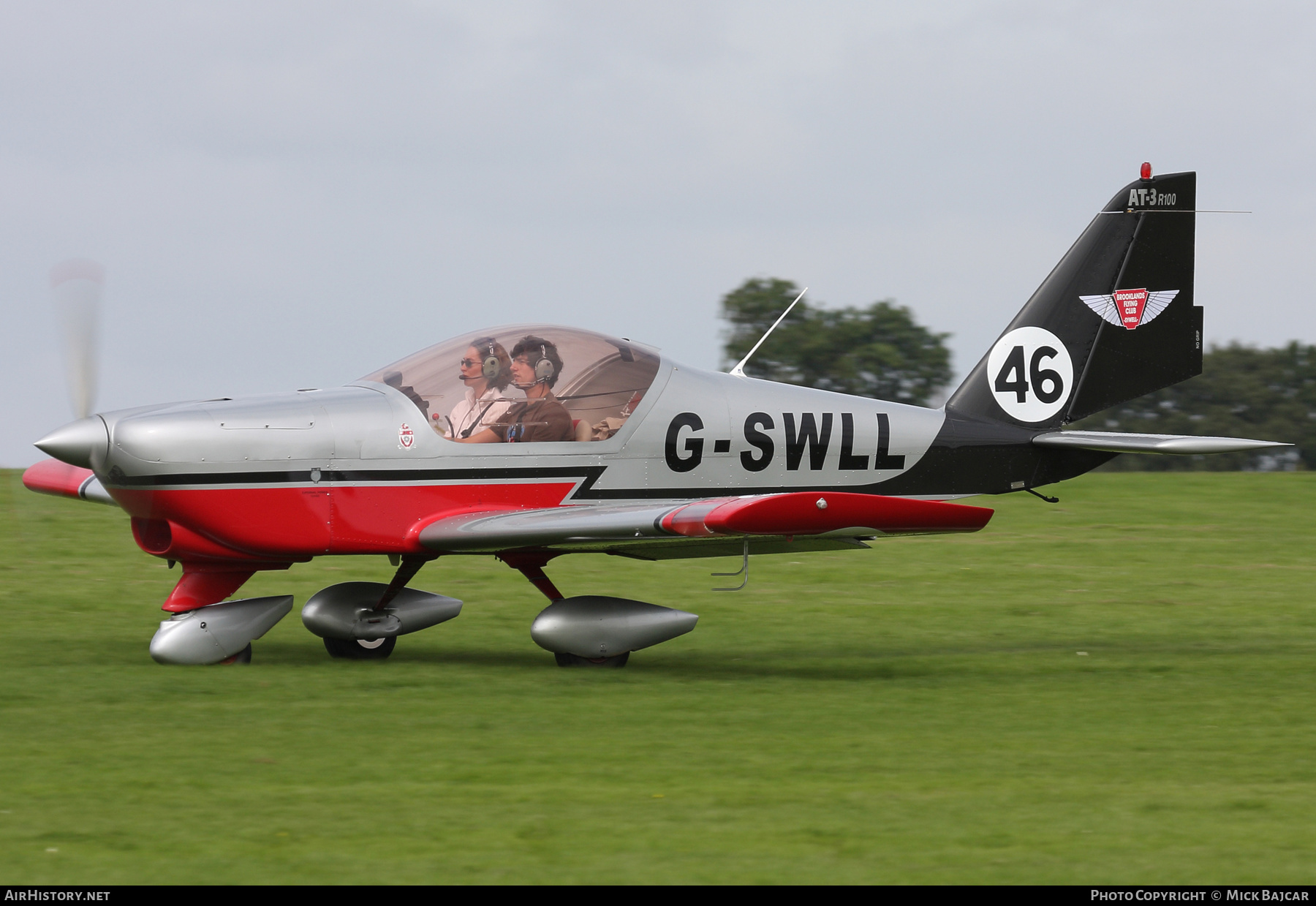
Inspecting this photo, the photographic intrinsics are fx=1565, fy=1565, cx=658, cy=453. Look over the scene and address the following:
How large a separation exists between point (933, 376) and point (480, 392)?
31991 millimetres

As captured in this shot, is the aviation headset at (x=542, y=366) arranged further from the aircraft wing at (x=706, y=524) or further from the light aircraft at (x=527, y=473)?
the aircraft wing at (x=706, y=524)

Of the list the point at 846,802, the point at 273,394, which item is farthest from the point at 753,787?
the point at 273,394

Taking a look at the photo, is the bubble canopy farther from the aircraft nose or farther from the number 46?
the number 46

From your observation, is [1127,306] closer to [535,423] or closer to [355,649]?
[535,423]

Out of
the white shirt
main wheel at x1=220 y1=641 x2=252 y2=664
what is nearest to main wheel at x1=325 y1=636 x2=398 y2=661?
main wheel at x1=220 y1=641 x2=252 y2=664

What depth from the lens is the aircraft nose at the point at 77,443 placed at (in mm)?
8906

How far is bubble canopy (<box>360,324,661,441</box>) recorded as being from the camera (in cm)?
984

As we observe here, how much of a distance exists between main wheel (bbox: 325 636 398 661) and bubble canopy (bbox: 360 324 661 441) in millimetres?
1573

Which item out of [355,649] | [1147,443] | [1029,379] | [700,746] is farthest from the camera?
[1029,379]

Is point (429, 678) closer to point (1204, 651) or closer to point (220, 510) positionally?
point (220, 510)

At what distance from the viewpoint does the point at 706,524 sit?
8648 millimetres

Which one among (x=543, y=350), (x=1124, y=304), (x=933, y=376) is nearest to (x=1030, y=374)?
(x=1124, y=304)

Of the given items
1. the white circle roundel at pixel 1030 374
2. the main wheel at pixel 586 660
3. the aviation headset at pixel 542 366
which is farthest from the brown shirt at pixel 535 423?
the white circle roundel at pixel 1030 374

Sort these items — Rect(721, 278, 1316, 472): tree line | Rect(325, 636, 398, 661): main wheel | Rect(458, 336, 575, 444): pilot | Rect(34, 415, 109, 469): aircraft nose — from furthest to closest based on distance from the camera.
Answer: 1. Rect(721, 278, 1316, 472): tree line
2. Rect(325, 636, 398, 661): main wheel
3. Rect(458, 336, 575, 444): pilot
4. Rect(34, 415, 109, 469): aircraft nose
